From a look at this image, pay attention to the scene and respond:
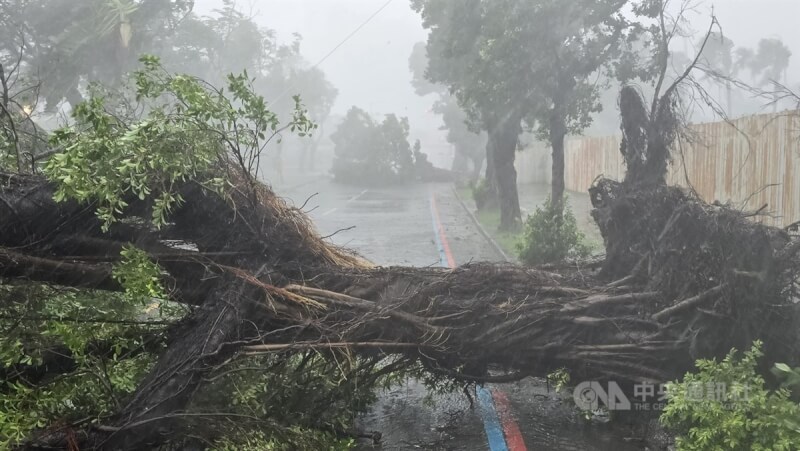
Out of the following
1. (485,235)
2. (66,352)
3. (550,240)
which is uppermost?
(66,352)

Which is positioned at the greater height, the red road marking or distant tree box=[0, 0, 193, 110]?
distant tree box=[0, 0, 193, 110]

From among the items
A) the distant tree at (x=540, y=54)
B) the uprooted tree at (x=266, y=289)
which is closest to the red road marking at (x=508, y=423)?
the uprooted tree at (x=266, y=289)

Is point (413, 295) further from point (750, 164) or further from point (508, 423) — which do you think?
point (750, 164)

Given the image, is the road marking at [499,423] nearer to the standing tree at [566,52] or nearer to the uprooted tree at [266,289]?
the uprooted tree at [266,289]

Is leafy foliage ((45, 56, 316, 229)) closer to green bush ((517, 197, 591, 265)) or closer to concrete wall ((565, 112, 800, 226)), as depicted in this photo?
concrete wall ((565, 112, 800, 226))


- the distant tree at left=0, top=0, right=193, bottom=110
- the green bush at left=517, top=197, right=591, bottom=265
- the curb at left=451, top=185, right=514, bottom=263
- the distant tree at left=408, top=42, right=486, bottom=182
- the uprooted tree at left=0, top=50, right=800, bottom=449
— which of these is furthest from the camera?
the distant tree at left=408, top=42, right=486, bottom=182

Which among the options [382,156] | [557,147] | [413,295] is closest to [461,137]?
[382,156]

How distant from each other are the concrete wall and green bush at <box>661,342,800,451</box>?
2.86 m

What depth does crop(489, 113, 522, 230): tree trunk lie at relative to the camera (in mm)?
19020

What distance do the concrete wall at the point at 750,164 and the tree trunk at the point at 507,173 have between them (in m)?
4.78

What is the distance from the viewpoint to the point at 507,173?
19922 mm

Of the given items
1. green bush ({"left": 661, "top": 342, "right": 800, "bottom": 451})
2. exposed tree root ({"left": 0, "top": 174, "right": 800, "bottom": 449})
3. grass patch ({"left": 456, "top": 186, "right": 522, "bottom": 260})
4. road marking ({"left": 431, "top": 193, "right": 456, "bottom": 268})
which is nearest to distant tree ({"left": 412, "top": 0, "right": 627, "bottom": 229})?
grass patch ({"left": 456, "top": 186, "right": 522, "bottom": 260})

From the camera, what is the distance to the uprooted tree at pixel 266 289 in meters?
4.02

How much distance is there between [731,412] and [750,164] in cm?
988
